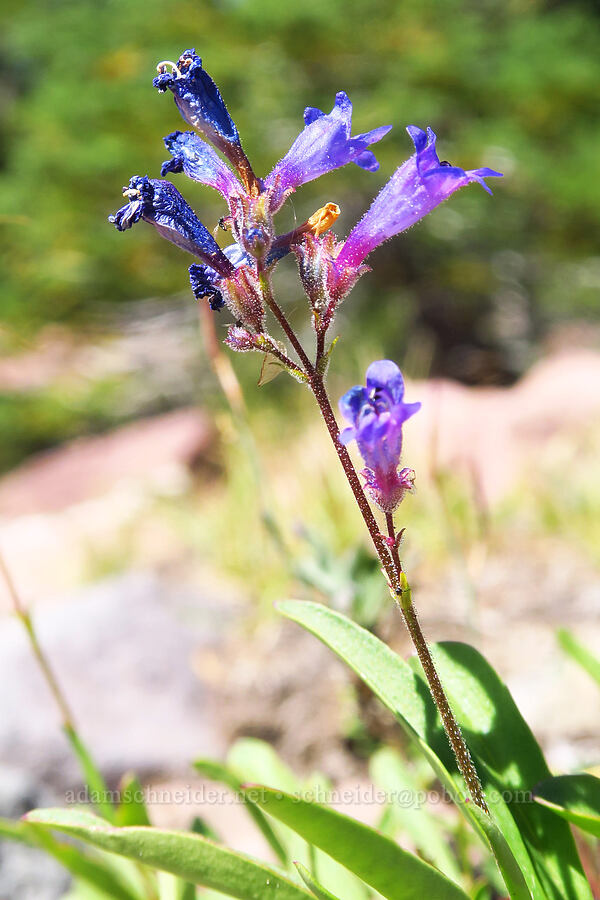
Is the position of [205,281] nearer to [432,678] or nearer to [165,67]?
[165,67]

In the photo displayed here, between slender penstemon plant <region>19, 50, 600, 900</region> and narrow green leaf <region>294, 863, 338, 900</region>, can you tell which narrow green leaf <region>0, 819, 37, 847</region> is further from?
narrow green leaf <region>294, 863, 338, 900</region>

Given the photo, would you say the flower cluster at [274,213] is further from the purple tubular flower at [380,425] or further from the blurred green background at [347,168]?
the blurred green background at [347,168]

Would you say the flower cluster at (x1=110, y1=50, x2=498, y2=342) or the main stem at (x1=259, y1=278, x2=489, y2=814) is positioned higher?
the flower cluster at (x1=110, y1=50, x2=498, y2=342)

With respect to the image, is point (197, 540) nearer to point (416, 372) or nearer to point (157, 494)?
point (157, 494)

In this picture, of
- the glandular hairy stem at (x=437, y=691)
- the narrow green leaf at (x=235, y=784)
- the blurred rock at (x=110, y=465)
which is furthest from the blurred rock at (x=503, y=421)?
the glandular hairy stem at (x=437, y=691)

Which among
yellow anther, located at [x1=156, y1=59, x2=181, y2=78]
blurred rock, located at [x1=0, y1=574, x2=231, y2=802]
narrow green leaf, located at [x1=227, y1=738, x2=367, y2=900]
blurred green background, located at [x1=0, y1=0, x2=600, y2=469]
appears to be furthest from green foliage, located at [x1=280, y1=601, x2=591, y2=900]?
blurred green background, located at [x1=0, y1=0, x2=600, y2=469]

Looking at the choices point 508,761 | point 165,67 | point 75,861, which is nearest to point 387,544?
point 508,761

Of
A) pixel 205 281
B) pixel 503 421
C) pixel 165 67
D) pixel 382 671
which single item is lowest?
pixel 382 671
